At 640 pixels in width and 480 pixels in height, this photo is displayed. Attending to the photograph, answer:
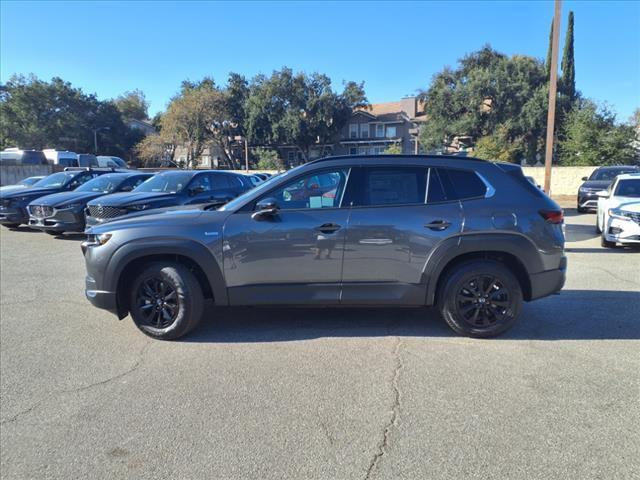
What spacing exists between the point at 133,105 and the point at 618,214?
9122cm

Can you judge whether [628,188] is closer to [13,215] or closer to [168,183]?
[168,183]

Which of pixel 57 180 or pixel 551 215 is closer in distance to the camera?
pixel 551 215

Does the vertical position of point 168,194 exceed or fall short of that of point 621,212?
it exceeds it

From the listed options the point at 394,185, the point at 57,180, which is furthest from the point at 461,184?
the point at 57,180

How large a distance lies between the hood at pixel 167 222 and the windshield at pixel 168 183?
5.72 m

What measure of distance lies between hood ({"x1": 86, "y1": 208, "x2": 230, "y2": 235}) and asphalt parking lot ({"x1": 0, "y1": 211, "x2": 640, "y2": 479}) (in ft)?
3.83

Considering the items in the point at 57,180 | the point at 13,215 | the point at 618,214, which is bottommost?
the point at 13,215

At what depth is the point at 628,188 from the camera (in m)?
9.86

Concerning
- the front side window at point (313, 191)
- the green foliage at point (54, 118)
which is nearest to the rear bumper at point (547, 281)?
the front side window at point (313, 191)

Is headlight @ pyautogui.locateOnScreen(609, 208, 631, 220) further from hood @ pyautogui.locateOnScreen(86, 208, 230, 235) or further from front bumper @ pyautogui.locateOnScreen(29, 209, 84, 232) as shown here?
front bumper @ pyautogui.locateOnScreen(29, 209, 84, 232)

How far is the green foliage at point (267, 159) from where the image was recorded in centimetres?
5134

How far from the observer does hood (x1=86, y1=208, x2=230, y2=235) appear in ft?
14.5

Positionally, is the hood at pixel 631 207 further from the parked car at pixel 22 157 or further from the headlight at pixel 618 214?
the parked car at pixel 22 157

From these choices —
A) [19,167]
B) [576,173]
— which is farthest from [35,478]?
[19,167]
